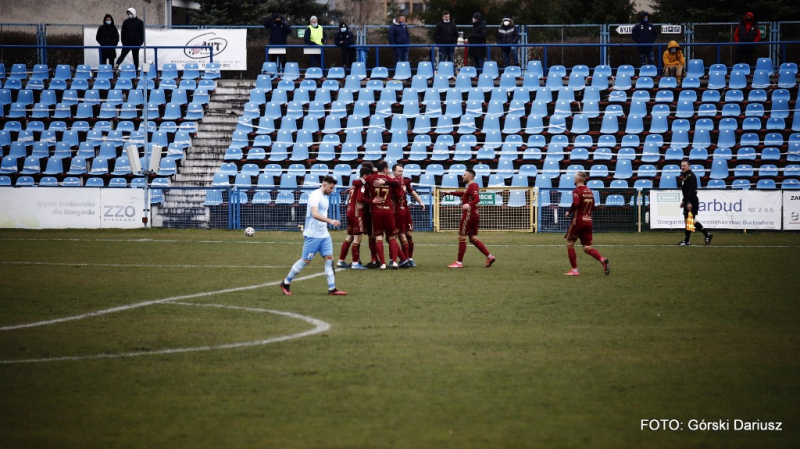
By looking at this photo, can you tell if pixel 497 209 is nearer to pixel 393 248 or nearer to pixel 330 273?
pixel 393 248

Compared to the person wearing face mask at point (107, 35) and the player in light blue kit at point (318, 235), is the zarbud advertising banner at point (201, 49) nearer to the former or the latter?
the person wearing face mask at point (107, 35)

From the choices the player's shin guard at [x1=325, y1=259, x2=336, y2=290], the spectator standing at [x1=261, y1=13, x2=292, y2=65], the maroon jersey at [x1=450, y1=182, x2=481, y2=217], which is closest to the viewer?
the player's shin guard at [x1=325, y1=259, x2=336, y2=290]

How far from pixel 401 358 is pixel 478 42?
90.6 feet

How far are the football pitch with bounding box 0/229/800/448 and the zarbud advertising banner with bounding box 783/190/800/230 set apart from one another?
10334mm

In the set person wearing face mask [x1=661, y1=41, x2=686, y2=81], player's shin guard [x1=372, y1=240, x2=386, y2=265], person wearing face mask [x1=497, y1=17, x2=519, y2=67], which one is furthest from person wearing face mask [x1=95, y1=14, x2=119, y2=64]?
player's shin guard [x1=372, y1=240, x2=386, y2=265]

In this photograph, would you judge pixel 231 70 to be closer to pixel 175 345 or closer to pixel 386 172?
pixel 386 172

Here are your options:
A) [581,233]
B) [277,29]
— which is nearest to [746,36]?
[277,29]

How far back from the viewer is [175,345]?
988 cm

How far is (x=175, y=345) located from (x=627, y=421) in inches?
203

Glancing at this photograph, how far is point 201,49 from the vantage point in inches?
1473

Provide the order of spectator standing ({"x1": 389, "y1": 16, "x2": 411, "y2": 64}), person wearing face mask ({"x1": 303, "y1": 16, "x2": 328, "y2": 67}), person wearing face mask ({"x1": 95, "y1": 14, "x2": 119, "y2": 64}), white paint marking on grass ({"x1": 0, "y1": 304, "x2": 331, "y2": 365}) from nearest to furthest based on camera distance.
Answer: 1. white paint marking on grass ({"x1": 0, "y1": 304, "x2": 331, "y2": 365})
2. spectator standing ({"x1": 389, "y1": 16, "x2": 411, "y2": 64})
3. person wearing face mask ({"x1": 303, "y1": 16, "x2": 328, "y2": 67})
4. person wearing face mask ({"x1": 95, "y1": 14, "x2": 119, "y2": 64})

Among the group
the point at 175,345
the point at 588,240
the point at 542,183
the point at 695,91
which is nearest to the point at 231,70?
the point at 542,183

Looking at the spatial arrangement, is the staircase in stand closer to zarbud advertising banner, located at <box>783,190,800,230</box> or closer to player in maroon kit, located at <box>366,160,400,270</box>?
player in maroon kit, located at <box>366,160,400,270</box>

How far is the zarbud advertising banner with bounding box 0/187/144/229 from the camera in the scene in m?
28.4
